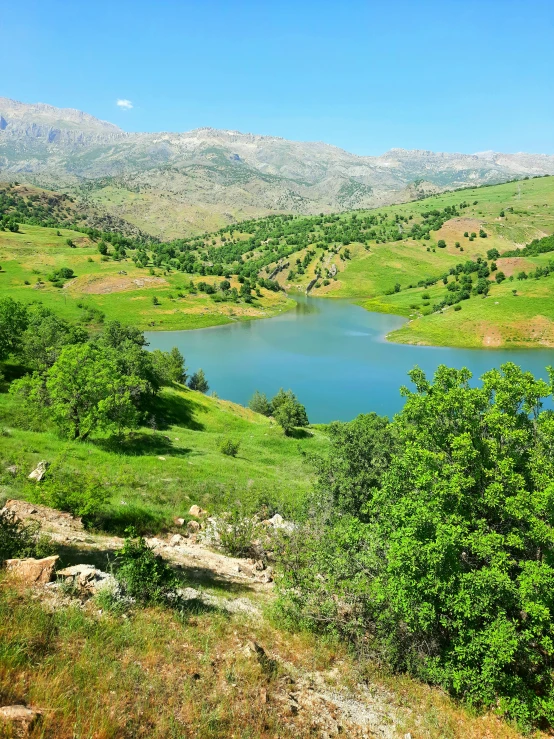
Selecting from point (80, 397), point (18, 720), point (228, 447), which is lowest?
point (228, 447)

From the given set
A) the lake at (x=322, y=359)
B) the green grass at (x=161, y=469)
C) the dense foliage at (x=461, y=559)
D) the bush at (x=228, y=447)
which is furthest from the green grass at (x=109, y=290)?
the dense foliage at (x=461, y=559)

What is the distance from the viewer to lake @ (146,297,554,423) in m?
68.9

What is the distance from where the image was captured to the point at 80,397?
80.1 ft

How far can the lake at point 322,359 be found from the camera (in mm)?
68938

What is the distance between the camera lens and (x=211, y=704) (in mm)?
6578

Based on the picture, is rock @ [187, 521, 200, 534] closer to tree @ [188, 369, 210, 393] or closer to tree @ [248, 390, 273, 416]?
tree @ [248, 390, 273, 416]

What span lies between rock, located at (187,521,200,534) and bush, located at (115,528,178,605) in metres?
7.55

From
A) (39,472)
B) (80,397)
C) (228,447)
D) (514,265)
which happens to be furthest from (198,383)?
(514,265)

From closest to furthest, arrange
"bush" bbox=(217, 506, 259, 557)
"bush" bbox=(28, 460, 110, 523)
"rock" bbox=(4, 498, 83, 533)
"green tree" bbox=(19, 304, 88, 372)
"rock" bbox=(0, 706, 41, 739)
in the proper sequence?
"rock" bbox=(0, 706, 41, 739)
"rock" bbox=(4, 498, 83, 533)
"bush" bbox=(28, 460, 110, 523)
"bush" bbox=(217, 506, 259, 557)
"green tree" bbox=(19, 304, 88, 372)

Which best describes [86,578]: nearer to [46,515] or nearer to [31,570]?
[31,570]

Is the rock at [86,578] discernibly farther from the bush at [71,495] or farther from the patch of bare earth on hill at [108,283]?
the patch of bare earth on hill at [108,283]

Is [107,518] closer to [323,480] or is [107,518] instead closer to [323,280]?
[323,480]

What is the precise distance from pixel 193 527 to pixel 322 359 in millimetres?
75349

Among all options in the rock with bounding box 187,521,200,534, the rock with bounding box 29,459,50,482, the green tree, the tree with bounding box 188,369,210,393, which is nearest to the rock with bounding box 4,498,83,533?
the rock with bounding box 29,459,50,482
